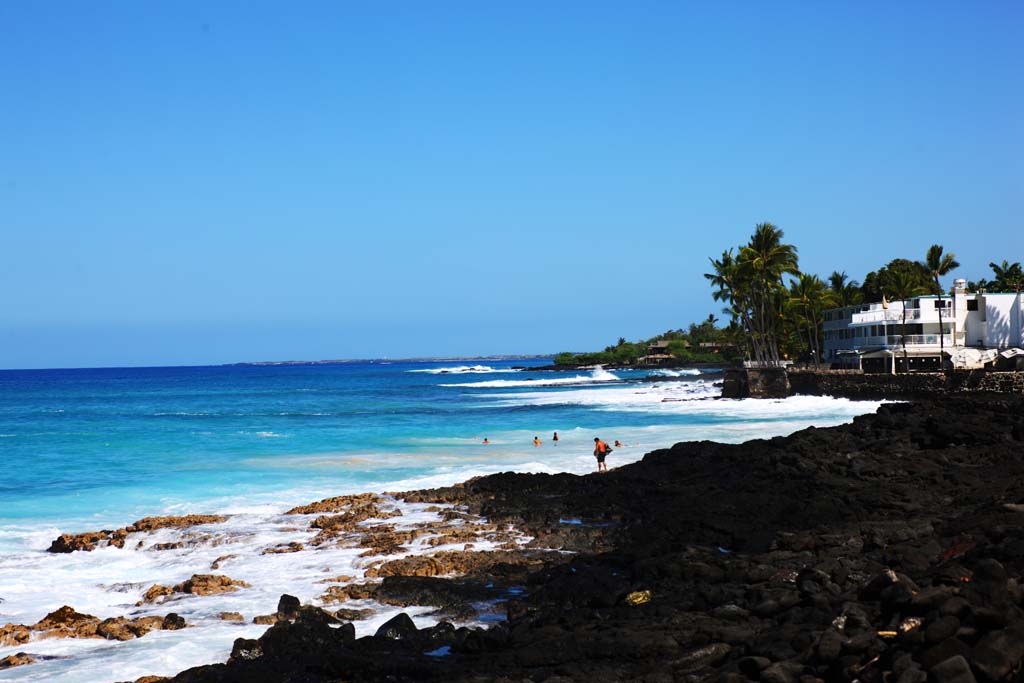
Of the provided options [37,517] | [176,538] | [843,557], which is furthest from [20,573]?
[843,557]

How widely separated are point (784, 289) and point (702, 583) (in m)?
Result: 66.1

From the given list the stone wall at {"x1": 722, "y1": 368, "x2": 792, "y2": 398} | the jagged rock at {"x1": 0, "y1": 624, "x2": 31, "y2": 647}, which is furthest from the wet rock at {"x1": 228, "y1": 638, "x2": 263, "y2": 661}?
the stone wall at {"x1": 722, "y1": 368, "x2": 792, "y2": 398}

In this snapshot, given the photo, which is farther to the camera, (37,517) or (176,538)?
(37,517)

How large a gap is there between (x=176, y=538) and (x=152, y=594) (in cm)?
408

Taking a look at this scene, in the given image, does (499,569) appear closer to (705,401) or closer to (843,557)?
(843,557)

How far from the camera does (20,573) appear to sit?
583 inches

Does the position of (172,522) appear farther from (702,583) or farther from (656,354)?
(656,354)

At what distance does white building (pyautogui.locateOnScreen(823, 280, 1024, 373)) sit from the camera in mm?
53500

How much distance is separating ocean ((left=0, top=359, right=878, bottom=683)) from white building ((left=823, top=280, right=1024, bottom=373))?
19.7ft

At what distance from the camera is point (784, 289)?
73562 millimetres

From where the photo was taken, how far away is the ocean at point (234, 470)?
11.9 m

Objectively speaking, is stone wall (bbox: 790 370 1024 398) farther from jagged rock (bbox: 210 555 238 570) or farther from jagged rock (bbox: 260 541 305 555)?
jagged rock (bbox: 210 555 238 570)

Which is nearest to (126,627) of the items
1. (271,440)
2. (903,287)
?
(271,440)

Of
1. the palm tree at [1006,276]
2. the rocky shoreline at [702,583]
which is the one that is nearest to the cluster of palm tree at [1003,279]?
the palm tree at [1006,276]
